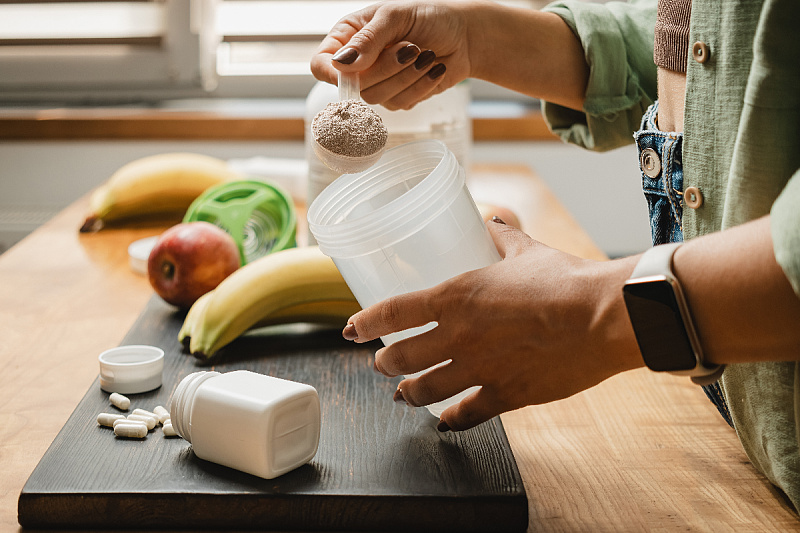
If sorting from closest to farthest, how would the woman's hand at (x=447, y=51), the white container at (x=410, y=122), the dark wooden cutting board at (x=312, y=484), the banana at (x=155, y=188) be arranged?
the dark wooden cutting board at (x=312, y=484) → the woman's hand at (x=447, y=51) → the white container at (x=410, y=122) → the banana at (x=155, y=188)

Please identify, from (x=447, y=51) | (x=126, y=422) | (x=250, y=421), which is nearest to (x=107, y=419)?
(x=126, y=422)

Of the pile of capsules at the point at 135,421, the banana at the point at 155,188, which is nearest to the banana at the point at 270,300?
the pile of capsules at the point at 135,421

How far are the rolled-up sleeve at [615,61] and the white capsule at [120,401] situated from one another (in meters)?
0.61

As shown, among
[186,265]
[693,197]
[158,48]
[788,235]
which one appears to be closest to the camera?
[788,235]

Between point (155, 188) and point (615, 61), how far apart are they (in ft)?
2.99

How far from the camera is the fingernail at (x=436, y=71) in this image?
837 millimetres

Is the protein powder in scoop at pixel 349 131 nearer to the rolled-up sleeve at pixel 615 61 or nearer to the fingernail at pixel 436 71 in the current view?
the fingernail at pixel 436 71

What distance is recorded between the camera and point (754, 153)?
523 millimetres

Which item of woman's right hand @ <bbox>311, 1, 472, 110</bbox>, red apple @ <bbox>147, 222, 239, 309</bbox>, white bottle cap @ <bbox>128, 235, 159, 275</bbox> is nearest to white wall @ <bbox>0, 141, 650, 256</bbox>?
white bottle cap @ <bbox>128, 235, 159, 275</bbox>

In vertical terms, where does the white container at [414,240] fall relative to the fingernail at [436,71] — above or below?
below

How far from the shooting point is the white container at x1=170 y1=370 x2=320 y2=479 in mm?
558

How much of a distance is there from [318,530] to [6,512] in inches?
8.8

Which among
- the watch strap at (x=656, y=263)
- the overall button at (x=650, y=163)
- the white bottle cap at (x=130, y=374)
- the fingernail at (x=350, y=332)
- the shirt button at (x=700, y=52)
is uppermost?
the shirt button at (x=700, y=52)

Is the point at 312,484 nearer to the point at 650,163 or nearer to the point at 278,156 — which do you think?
the point at 650,163
